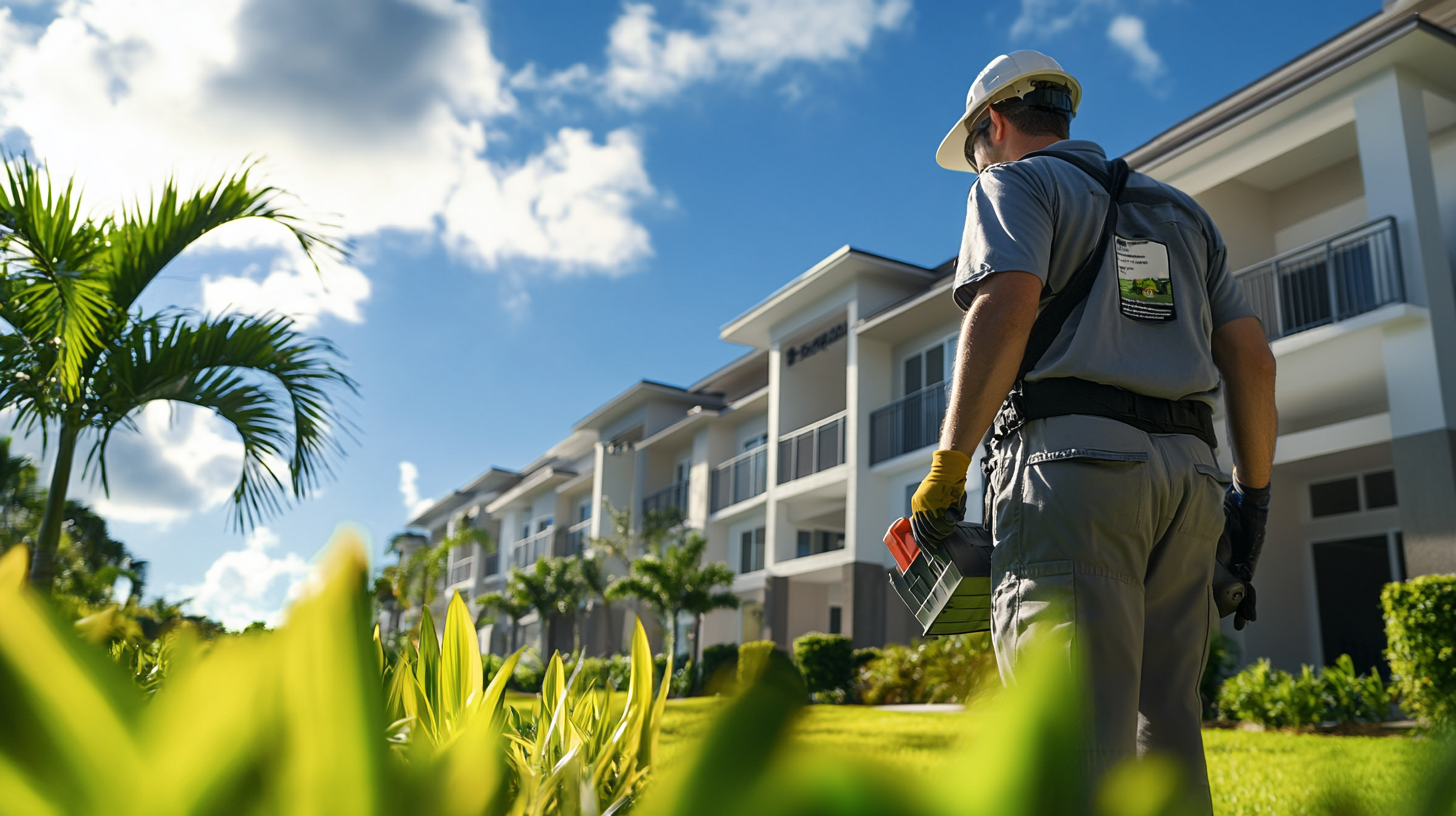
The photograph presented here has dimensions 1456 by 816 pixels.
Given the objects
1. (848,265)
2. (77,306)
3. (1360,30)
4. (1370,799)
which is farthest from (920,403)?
(1370,799)

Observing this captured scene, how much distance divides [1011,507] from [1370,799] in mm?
2107

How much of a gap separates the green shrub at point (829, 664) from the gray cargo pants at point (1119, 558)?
51.2 feet

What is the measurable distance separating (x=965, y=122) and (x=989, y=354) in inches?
40.8

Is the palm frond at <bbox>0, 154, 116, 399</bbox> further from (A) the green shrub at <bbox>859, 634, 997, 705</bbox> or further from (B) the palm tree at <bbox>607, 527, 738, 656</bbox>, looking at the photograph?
(B) the palm tree at <bbox>607, 527, 738, 656</bbox>

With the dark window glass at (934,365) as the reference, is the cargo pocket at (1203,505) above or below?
below

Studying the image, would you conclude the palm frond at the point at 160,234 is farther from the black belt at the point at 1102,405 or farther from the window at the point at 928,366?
the window at the point at 928,366

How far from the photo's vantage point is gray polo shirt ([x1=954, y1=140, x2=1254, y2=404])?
2.48 metres

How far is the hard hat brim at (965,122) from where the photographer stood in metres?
2.93

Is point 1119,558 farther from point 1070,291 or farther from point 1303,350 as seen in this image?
point 1303,350

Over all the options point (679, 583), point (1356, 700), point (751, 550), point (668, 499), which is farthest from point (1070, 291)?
point (668, 499)

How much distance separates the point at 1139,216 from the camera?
274 cm

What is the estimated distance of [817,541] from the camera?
2509 centimetres

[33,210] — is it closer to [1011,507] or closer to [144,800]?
[1011,507]

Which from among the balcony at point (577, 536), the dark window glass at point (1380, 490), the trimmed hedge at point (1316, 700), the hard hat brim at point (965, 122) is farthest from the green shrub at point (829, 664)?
the balcony at point (577, 536)
